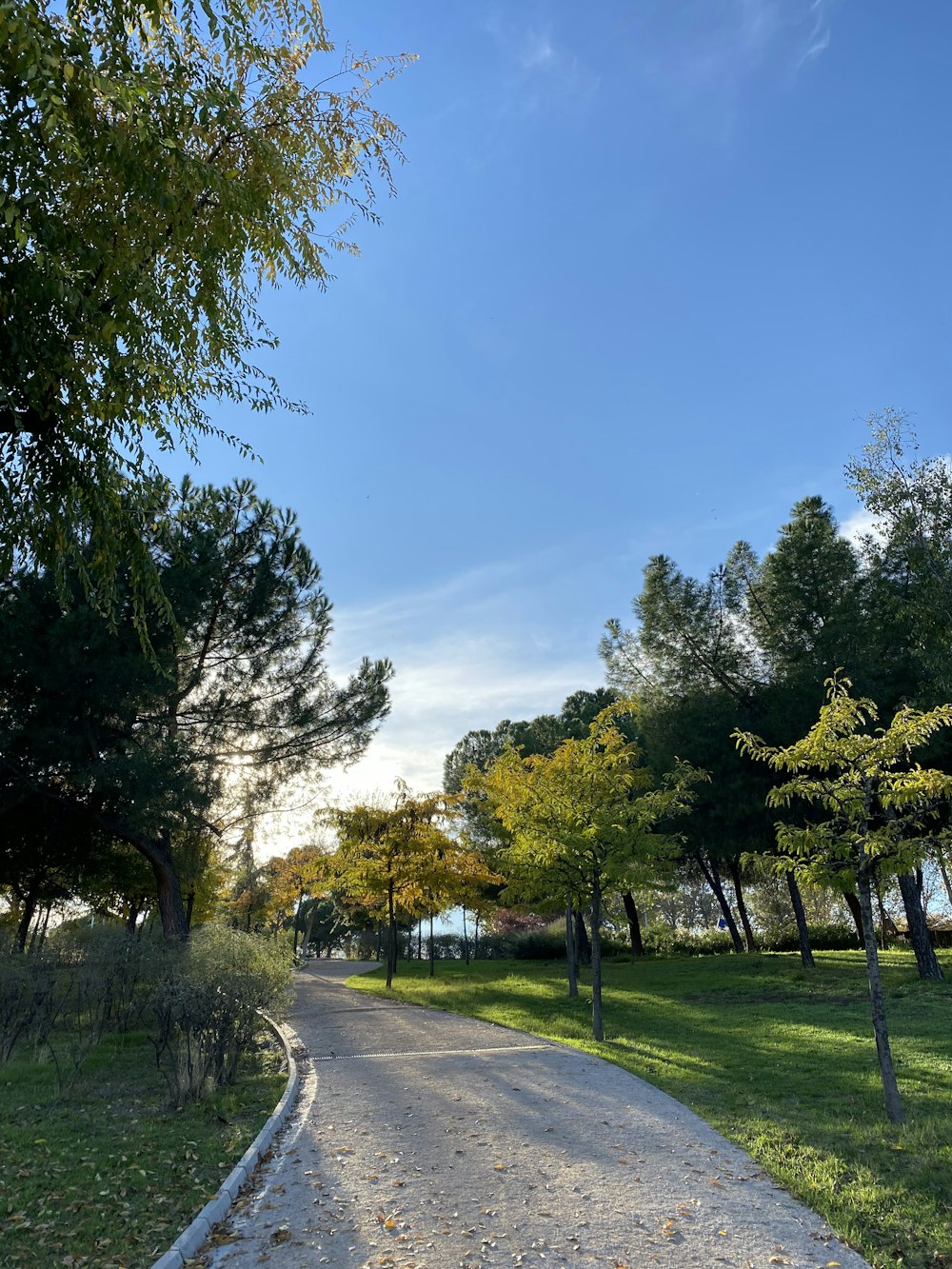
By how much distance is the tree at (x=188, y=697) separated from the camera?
15.2 meters

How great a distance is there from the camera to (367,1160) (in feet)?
19.1

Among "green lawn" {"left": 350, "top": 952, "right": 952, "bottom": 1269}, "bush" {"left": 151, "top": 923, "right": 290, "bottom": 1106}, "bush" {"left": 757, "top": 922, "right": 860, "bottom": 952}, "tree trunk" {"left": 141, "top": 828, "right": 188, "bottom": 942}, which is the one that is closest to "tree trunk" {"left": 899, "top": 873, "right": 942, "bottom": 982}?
"green lawn" {"left": 350, "top": 952, "right": 952, "bottom": 1269}

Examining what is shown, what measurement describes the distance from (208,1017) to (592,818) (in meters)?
6.09

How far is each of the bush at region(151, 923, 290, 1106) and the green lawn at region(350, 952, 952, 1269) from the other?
→ 15.2ft

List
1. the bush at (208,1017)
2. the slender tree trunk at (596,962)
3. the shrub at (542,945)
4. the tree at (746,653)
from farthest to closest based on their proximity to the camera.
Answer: the shrub at (542,945) → the tree at (746,653) → the slender tree trunk at (596,962) → the bush at (208,1017)

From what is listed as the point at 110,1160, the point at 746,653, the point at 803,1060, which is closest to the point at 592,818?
the point at 803,1060

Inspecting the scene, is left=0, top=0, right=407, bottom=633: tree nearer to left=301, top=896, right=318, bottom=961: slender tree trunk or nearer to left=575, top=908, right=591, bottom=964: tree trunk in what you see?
left=575, top=908, right=591, bottom=964: tree trunk

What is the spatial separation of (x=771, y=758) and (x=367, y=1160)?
17.4ft

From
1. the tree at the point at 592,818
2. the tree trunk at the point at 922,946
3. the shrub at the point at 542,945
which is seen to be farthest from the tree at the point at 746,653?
the shrub at the point at 542,945

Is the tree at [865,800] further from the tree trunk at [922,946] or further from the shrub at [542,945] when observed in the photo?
the shrub at [542,945]

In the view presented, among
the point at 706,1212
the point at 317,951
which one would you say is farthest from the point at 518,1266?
the point at 317,951

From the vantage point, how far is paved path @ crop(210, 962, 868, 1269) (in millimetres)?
4195

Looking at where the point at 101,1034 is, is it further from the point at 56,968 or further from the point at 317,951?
the point at 317,951

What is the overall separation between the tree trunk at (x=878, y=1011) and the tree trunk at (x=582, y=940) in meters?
21.6
